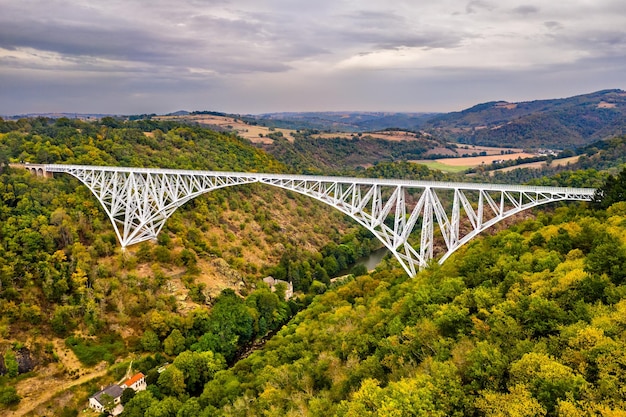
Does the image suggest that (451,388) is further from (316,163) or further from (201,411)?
(316,163)

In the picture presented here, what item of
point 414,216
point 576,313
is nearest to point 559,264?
point 576,313

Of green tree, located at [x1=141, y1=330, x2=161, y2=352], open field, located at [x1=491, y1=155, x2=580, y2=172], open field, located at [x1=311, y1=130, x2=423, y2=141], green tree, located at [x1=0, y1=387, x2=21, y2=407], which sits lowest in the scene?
green tree, located at [x1=0, y1=387, x2=21, y2=407]

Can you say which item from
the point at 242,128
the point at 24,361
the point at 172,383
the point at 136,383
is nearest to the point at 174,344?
the point at 136,383

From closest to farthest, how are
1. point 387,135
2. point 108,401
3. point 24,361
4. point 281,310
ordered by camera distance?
point 108,401
point 24,361
point 281,310
point 387,135

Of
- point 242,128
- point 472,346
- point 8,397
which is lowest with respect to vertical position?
point 8,397

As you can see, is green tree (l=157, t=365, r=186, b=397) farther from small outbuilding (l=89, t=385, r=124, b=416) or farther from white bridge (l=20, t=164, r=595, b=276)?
white bridge (l=20, t=164, r=595, b=276)

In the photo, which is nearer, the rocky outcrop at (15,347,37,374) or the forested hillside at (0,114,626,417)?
the forested hillside at (0,114,626,417)

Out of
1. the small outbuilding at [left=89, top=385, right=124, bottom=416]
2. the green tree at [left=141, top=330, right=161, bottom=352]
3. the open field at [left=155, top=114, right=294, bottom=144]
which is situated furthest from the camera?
the open field at [left=155, top=114, right=294, bottom=144]

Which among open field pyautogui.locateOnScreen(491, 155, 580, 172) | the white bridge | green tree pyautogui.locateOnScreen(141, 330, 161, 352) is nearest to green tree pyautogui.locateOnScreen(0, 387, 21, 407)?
green tree pyautogui.locateOnScreen(141, 330, 161, 352)

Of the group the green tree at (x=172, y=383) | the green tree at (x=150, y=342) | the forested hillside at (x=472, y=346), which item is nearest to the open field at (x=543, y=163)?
the forested hillside at (x=472, y=346)

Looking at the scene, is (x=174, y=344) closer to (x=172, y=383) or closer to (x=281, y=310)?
(x=172, y=383)
